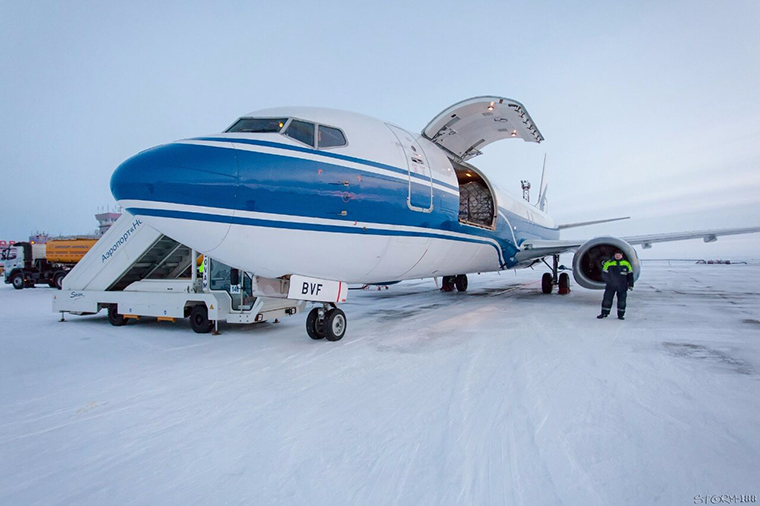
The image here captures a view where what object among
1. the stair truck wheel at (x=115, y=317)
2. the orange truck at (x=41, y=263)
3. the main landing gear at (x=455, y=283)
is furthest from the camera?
the orange truck at (x=41, y=263)

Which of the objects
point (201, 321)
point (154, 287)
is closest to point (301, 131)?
point (201, 321)

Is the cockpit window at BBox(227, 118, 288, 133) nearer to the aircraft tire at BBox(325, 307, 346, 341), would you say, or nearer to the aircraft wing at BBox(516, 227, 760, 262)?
the aircraft tire at BBox(325, 307, 346, 341)

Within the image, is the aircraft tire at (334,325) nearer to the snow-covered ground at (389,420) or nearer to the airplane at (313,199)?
the airplane at (313,199)

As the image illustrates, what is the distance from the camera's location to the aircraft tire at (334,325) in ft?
21.2

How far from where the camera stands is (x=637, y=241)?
1238 cm

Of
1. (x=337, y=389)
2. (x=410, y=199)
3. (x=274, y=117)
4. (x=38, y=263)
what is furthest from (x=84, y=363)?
(x=38, y=263)

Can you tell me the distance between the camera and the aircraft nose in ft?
14.8

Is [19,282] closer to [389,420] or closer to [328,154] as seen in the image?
[328,154]

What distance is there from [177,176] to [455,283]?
1363 centimetres

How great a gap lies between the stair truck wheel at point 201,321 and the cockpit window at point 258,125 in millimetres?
3956

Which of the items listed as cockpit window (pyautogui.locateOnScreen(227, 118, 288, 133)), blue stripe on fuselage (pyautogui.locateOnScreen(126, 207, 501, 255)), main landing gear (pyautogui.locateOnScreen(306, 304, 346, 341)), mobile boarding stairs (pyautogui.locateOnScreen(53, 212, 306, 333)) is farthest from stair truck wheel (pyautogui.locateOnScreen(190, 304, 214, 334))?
cockpit window (pyautogui.locateOnScreen(227, 118, 288, 133))

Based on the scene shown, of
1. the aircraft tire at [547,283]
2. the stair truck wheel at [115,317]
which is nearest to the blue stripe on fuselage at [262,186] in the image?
the stair truck wheel at [115,317]

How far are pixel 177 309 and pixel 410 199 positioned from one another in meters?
5.17

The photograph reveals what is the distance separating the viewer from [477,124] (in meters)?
9.76
